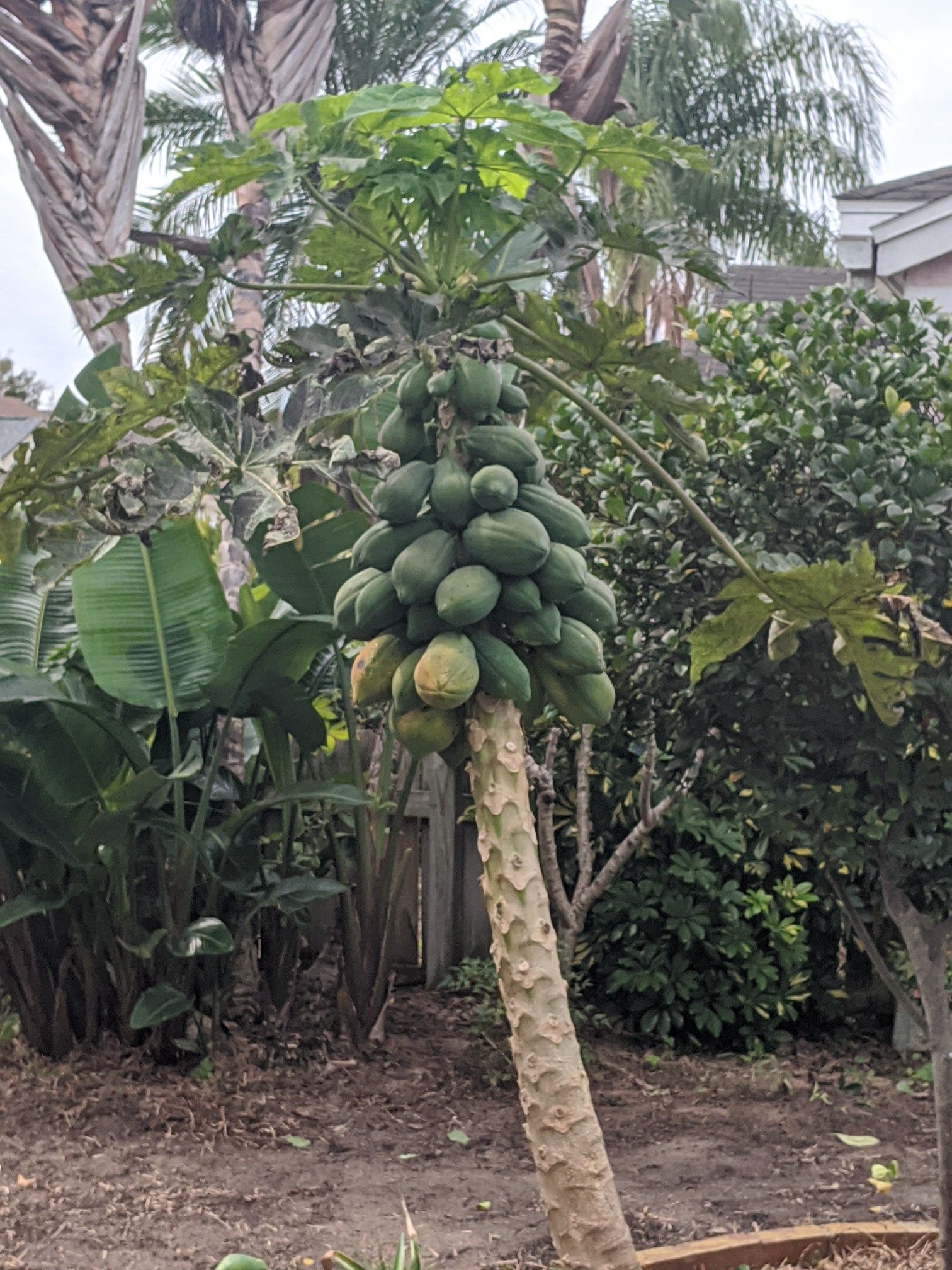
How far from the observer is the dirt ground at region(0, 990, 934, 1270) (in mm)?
3477

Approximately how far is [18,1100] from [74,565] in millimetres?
2980

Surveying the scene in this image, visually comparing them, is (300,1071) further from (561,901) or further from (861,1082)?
(861,1082)

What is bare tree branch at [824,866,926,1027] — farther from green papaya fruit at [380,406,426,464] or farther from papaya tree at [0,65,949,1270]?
green papaya fruit at [380,406,426,464]

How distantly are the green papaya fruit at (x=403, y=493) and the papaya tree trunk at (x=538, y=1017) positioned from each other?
1.28ft

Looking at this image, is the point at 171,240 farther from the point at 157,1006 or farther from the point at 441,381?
the point at 441,381

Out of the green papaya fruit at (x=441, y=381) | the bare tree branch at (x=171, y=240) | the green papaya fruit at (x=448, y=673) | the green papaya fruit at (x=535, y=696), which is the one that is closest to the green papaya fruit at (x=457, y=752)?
the green papaya fruit at (x=535, y=696)

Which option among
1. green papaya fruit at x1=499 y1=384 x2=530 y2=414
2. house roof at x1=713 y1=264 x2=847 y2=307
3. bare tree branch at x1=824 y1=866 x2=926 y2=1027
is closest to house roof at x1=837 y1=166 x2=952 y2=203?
house roof at x1=713 y1=264 x2=847 y2=307

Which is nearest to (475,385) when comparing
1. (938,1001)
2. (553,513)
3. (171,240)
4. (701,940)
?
(553,513)

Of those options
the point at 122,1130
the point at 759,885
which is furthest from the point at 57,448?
the point at 759,885

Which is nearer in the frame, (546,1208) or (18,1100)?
(546,1208)

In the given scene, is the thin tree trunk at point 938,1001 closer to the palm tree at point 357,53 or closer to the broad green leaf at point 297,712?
the broad green leaf at point 297,712

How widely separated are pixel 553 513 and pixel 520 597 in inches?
7.8

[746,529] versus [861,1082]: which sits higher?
[746,529]

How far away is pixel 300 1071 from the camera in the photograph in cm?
492
